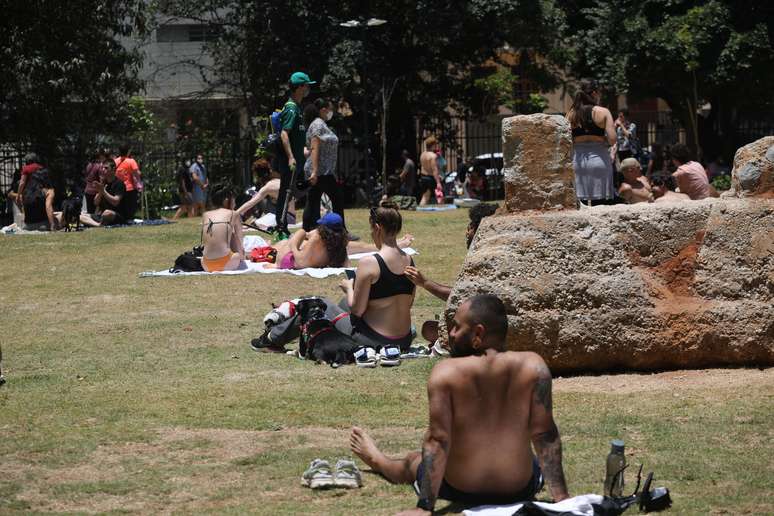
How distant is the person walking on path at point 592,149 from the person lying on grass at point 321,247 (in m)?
1.82

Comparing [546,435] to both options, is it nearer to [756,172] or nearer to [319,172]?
[756,172]

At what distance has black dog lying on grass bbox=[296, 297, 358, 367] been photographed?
9.02 m

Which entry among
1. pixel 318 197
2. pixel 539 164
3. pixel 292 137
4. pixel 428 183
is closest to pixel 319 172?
pixel 318 197

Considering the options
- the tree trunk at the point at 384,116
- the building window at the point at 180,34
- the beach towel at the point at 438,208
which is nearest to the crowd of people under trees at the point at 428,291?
the beach towel at the point at 438,208

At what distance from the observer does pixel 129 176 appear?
22062 millimetres

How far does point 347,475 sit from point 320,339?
3.30 m

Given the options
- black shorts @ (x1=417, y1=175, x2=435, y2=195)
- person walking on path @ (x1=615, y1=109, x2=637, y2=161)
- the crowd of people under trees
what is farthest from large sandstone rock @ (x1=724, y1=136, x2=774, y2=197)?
black shorts @ (x1=417, y1=175, x2=435, y2=195)

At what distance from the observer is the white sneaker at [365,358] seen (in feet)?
29.3

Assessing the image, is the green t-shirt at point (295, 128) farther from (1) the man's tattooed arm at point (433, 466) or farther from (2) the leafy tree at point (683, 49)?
(2) the leafy tree at point (683, 49)

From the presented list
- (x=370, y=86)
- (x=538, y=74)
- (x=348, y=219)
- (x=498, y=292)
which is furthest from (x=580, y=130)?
(x=538, y=74)

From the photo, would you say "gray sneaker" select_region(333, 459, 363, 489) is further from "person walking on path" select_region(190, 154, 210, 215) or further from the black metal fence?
"person walking on path" select_region(190, 154, 210, 215)

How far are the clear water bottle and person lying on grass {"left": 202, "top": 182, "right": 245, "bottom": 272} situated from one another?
8728 millimetres

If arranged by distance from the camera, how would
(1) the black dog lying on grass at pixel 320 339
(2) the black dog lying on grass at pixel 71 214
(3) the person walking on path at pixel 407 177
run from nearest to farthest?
1. (1) the black dog lying on grass at pixel 320 339
2. (2) the black dog lying on grass at pixel 71 214
3. (3) the person walking on path at pixel 407 177

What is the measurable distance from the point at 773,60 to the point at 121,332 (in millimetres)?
22002
